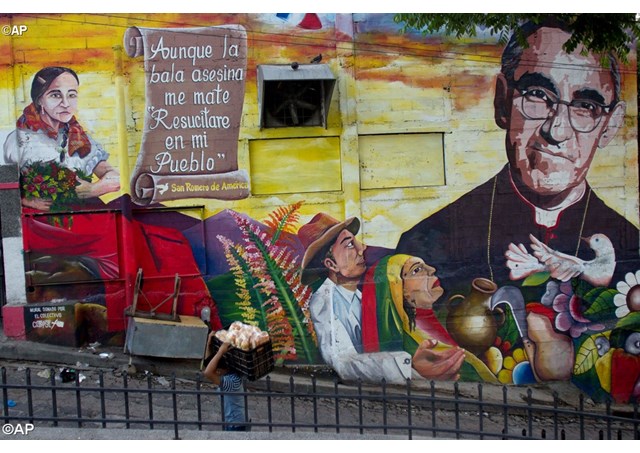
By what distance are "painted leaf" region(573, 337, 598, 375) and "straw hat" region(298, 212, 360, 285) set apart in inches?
144

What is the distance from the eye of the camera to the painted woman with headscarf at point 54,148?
31.5ft

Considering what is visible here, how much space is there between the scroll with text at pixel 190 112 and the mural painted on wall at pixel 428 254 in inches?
1.2

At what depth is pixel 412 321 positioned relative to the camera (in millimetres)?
10125

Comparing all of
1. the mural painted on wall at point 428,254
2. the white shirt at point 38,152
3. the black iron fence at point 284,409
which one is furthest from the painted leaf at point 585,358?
the white shirt at point 38,152

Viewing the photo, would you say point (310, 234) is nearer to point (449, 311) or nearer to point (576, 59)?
point (449, 311)

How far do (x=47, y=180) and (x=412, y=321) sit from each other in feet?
17.6

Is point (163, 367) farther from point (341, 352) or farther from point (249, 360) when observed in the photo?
point (249, 360)

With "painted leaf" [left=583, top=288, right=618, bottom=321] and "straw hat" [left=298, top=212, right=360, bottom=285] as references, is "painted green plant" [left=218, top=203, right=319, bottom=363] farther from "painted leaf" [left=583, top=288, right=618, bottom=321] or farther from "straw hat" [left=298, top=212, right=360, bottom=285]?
"painted leaf" [left=583, top=288, right=618, bottom=321]

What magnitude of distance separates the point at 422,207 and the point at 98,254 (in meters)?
4.52

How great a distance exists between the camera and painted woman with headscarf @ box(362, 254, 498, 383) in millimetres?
10055

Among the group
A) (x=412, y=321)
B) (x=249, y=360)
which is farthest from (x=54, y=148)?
(x=412, y=321)

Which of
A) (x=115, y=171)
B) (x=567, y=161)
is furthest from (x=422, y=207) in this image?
(x=115, y=171)

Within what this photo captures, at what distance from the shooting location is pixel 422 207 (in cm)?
1013

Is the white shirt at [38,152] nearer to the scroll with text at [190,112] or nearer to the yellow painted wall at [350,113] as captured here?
the yellow painted wall at [350,113]
